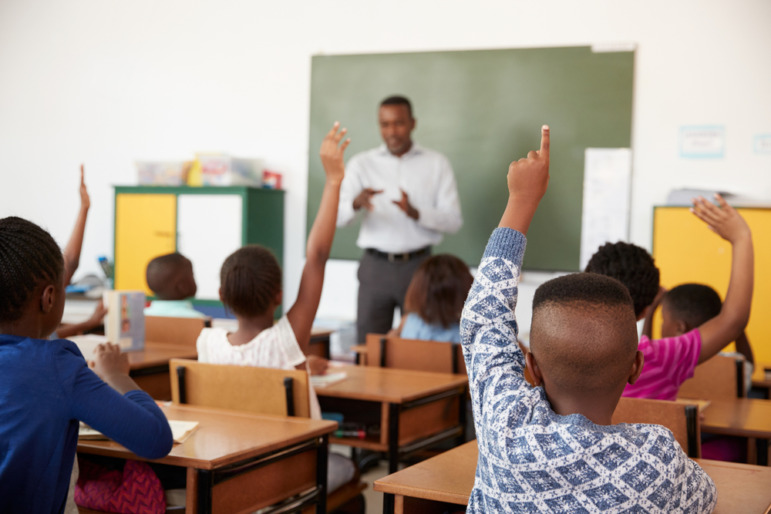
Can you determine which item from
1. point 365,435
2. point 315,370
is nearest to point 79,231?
point 315,370

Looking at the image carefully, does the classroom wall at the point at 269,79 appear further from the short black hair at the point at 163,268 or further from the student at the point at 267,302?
the student at the point at 267,302

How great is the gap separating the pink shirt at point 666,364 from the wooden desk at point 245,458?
0.82m

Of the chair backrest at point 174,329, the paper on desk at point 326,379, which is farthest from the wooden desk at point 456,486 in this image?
the chair backrest at point 174,329

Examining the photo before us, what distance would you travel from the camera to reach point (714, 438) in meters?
2.53

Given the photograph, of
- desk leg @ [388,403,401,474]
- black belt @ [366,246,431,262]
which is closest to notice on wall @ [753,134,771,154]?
black belt @ [366,246,431,262]

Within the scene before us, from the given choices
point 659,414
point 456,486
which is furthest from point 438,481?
point 659,414

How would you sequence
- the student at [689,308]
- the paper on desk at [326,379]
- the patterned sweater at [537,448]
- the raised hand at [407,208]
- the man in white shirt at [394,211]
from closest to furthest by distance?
the patterned sweater at [537,448], the paper on desk at [326,379], the student at [689,308], the raised hand at [407,208], the man in white shirt at [394,211]

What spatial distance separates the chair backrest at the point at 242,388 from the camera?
2170mm

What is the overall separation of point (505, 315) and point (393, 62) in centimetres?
458

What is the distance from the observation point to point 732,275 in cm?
205

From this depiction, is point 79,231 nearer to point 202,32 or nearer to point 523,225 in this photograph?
point 523,225

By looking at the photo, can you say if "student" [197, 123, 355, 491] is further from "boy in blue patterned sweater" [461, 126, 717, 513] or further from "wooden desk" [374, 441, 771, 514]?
"boy in blue patterned sweater" [461, 126, 717, 513]

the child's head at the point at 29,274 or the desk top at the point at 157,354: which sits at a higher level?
the child's head at the point at 29,274

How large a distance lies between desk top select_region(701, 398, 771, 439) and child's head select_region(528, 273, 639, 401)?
50.8 inches
